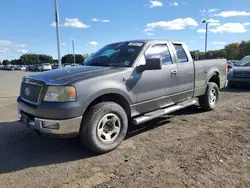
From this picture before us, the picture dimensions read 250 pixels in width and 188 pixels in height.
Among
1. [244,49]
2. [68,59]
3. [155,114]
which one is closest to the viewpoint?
[155,114]

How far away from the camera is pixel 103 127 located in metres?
4.00

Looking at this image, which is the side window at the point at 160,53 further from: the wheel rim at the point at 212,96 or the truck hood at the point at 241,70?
the truck hood at the point at 241,70

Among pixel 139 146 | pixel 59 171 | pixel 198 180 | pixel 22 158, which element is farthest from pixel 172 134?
pixel 22 158

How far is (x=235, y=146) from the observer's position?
4.15 metres

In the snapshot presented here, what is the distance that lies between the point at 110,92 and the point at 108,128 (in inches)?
24.8

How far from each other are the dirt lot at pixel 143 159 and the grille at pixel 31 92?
2.99 ft

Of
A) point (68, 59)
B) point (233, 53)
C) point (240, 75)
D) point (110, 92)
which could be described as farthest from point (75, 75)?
point (233, 53)

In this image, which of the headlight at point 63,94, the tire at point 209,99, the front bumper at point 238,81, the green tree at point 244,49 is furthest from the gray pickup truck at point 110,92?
the green tree at point 244,49

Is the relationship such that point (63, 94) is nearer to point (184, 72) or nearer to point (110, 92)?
point (110, 92)

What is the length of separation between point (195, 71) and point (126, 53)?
205 cm

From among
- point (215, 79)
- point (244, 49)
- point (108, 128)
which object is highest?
point (244, 49)

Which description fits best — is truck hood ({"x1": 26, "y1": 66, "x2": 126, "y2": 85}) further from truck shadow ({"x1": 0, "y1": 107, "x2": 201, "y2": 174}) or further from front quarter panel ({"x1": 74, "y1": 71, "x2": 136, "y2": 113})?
truck shadow ({"x1": 0, "y1": 107, "x2": 201, "y2": 174})

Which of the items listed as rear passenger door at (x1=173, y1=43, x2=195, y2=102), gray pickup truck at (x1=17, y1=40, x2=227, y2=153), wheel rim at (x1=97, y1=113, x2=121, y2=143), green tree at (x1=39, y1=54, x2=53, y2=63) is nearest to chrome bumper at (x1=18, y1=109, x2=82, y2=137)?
gray pickup truck at (x1=17, y1=40, x2=227, y2=153)

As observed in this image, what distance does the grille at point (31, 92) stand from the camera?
3809mm
